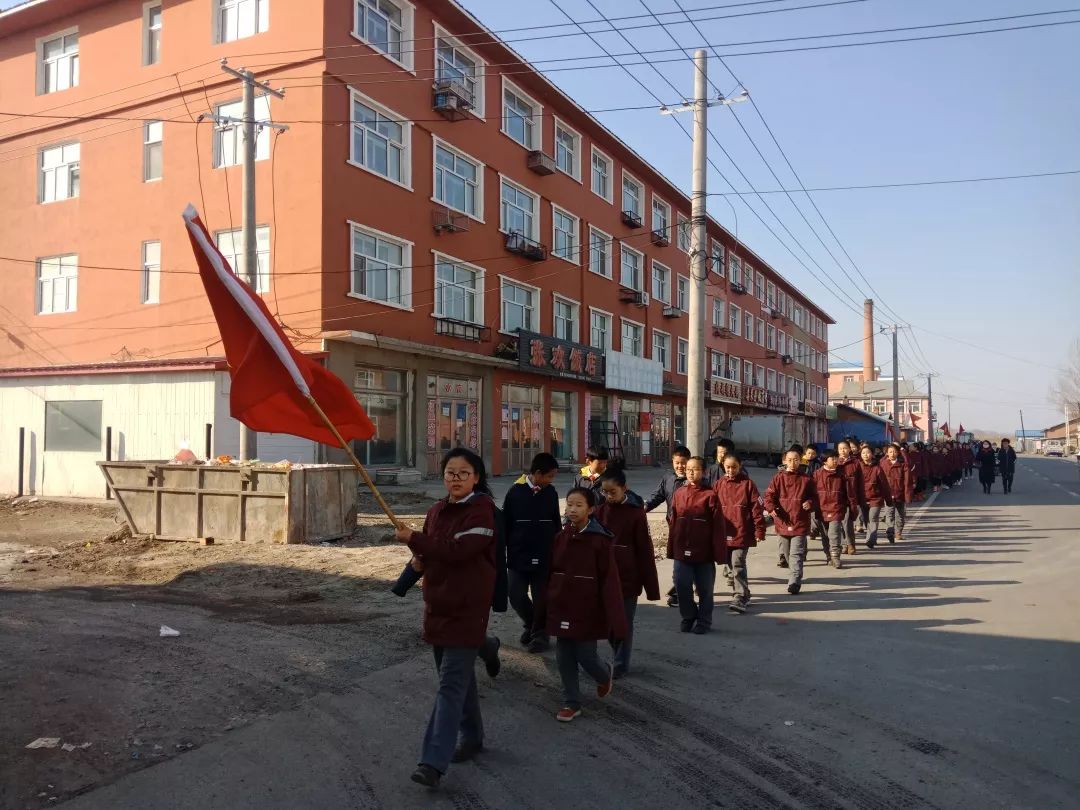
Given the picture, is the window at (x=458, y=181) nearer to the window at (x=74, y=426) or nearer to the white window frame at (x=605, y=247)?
the white window frame at (x=605, y=247)

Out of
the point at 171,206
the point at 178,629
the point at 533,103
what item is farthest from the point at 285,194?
the point at 178,629

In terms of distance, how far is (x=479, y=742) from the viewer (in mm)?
4527

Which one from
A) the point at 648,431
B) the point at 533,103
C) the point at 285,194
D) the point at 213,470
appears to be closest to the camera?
the point at 213,470

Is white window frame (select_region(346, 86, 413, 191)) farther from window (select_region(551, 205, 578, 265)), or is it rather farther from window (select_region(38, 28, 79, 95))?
window (select_region(38, 28, 79, 95))

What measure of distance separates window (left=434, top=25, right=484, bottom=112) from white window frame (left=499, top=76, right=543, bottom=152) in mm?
1296

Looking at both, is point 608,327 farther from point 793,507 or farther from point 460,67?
point 793,507

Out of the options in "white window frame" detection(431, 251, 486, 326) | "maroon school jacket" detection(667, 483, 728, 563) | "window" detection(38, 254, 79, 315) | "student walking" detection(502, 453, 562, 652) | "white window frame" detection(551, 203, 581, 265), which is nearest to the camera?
"student walking" detection(502, 453, 562, 652)

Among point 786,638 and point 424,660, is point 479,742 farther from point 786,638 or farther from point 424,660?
point 786,638

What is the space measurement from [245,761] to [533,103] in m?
27.8

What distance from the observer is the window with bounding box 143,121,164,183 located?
73.8ft

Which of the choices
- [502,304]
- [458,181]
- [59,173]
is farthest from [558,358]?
[59,173]

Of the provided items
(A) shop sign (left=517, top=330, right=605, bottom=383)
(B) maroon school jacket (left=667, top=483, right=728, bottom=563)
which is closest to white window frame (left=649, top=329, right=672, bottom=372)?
(A) shop sign (left=517, top=330, right=605, bottom=383)

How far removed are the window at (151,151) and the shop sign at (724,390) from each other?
29730 mm

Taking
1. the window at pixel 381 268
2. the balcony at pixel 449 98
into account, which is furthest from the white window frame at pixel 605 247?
the window at pixel 381 268
